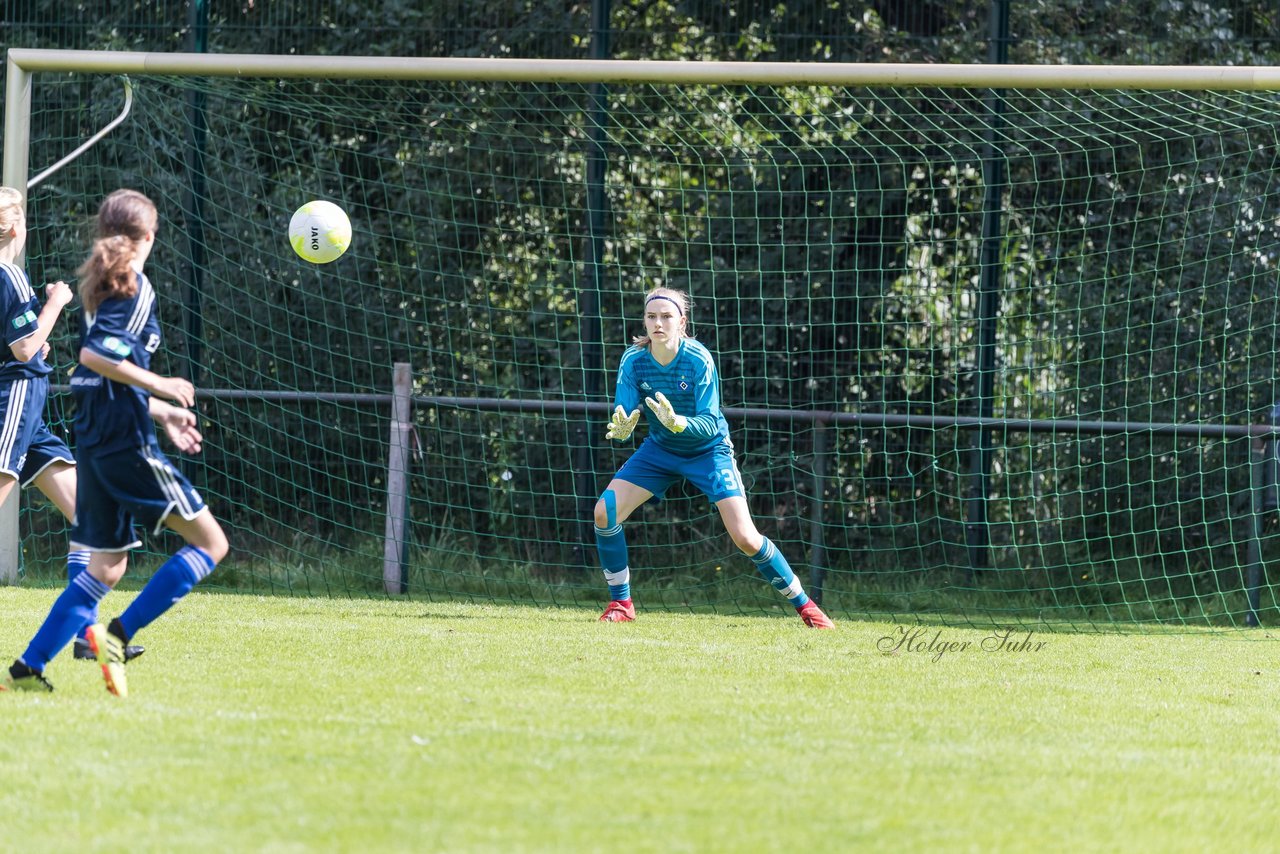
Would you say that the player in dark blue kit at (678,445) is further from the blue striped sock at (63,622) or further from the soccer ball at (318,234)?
the blue striped sock at (63,622)

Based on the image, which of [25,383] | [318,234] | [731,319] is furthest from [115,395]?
[731,319]

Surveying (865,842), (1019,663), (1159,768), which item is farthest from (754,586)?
(865,842)

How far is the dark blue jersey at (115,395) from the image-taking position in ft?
14.7

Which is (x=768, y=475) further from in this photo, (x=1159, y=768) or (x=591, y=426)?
(x=1159, y=768)

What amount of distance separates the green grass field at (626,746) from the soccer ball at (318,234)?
1.83 meters

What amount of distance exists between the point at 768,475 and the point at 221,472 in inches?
137

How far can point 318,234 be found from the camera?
23.2ft

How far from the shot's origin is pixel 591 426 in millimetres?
9289

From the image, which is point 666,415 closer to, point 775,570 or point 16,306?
point 775,570

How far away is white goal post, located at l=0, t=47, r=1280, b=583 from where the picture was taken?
7062 mm

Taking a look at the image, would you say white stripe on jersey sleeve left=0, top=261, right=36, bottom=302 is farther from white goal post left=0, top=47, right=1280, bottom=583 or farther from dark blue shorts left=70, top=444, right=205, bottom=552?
white goal post left=0, top=47, right=1280, bottom=583

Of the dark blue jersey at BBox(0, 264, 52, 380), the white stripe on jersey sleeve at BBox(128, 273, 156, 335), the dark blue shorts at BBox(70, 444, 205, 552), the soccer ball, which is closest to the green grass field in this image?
the dark blue shorts at BBox(70, 444, 205, 552)

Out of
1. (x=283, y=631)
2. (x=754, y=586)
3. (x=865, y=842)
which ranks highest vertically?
(x=865, y=842)

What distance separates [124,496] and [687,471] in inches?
128
